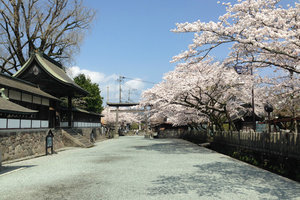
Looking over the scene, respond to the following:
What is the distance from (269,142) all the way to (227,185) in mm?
6224

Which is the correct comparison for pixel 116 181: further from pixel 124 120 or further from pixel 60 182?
pixel 124 120

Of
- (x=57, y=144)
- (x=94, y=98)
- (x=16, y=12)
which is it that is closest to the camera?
(x=57, y=144)

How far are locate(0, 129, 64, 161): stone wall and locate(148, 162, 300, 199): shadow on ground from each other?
10.0m

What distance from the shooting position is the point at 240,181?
8336 mm

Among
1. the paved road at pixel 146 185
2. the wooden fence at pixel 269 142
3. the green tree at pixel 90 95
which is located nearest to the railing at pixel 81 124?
the green tree at pixel 90 95

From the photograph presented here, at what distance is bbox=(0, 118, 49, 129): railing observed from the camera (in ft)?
47.3

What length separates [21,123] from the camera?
1655cm

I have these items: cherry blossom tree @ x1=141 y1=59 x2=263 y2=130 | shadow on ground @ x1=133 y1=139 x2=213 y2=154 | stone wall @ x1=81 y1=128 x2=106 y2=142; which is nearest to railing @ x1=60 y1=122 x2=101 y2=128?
stone wall @ x1=81 y1=128 x2=106 y2=142

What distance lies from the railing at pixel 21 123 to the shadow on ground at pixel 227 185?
33.5ft

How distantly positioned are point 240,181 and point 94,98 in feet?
127

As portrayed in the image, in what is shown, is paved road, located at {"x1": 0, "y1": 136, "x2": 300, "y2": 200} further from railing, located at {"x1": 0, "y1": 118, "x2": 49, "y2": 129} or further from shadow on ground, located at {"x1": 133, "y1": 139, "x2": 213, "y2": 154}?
shadow on ground, located at {"x1": 133, "y1": 139, "x2": 213, "y2": 154}

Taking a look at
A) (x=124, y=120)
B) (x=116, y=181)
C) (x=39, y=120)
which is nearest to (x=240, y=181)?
(x=116, y=181)

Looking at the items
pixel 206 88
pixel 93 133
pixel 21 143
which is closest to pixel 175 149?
pixel 206 88

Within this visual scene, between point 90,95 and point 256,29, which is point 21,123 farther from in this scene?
point 90,95
